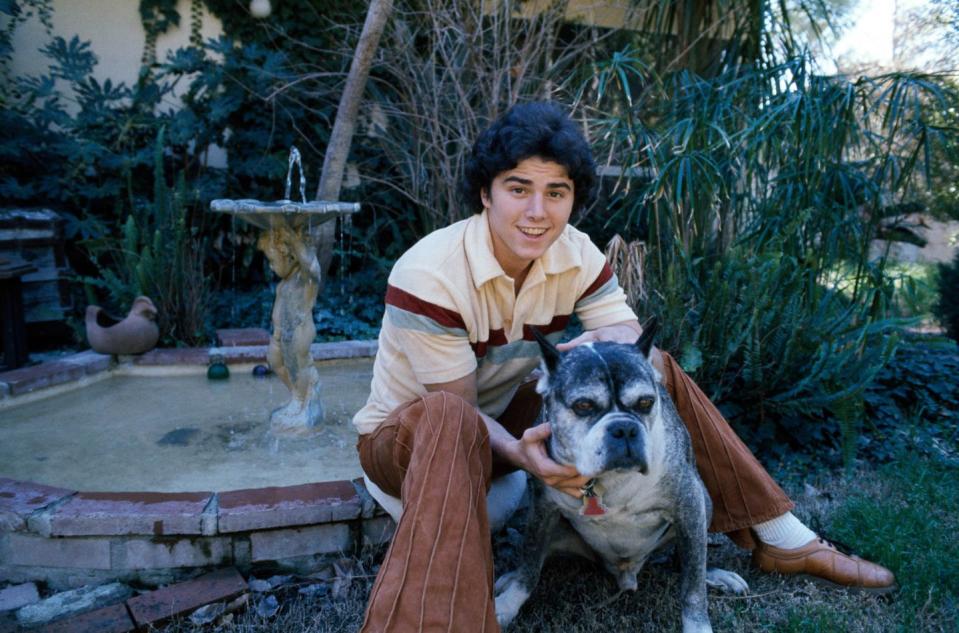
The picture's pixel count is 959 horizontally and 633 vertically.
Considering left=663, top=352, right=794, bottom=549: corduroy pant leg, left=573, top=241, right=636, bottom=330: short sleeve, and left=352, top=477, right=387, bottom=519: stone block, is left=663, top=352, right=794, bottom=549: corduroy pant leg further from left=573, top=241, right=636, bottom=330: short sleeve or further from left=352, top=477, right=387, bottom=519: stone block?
left=352, top=477, right=387, bottom=519: stone block

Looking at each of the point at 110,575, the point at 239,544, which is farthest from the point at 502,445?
the point at 110,575

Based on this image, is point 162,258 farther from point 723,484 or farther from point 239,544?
point 723,484

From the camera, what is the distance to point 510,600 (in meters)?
2.50

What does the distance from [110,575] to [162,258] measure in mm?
3730

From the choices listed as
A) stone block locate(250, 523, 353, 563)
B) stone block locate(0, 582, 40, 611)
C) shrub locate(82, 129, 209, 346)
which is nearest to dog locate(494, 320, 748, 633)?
stone block locate(250, 523, 353, 563)

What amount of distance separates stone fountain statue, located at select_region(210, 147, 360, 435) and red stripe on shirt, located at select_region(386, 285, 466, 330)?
4.47ft

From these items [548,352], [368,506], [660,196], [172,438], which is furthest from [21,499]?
[660,196]

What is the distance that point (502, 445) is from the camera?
2.40 m

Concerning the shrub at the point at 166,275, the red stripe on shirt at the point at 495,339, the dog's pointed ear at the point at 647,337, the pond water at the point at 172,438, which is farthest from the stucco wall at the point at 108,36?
the dog's pointed ear at the point at 647,337

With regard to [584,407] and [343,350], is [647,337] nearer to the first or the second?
[584,407]

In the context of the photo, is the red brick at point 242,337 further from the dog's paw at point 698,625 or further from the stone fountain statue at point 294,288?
the dog's paw at point 698,625

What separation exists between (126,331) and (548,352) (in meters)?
4.06

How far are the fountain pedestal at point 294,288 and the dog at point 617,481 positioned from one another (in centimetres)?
192

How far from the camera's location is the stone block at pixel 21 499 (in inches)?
109
